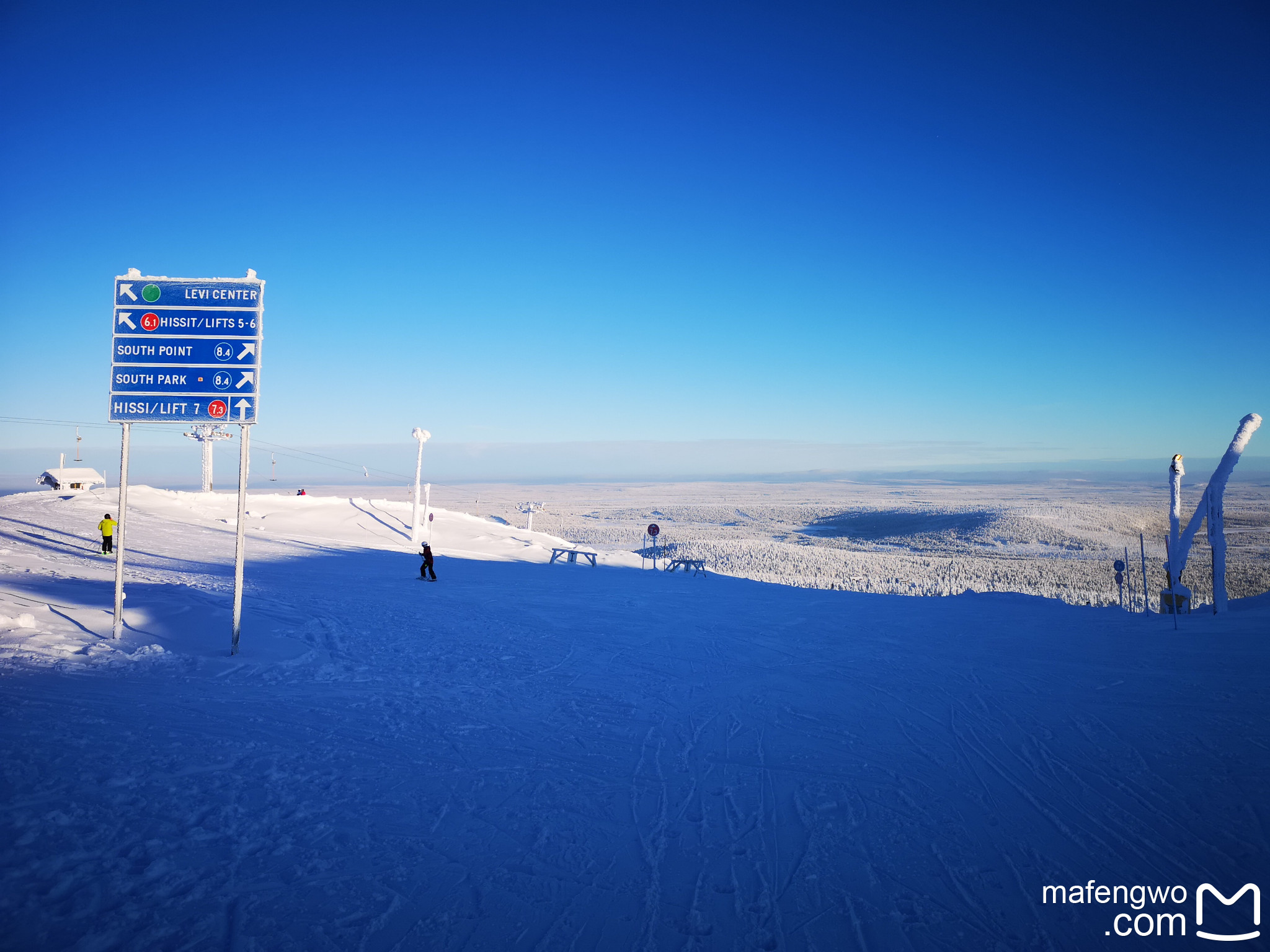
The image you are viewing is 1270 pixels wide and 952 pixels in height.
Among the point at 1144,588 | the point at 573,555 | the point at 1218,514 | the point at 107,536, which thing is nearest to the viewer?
the point at 1218,514

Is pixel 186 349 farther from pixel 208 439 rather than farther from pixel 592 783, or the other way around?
pixel 208 439

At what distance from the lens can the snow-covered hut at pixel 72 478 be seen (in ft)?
142

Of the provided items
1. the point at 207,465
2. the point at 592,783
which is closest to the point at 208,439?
the point at 207,465

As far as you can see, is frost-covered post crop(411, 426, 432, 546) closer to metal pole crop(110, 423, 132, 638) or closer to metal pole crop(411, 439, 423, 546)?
metal pole crop(411, 439, 423, 546)

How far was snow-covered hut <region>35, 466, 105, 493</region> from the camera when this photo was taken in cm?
4328

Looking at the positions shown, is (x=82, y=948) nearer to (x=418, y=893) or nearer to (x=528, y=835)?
(x=418, y=893)

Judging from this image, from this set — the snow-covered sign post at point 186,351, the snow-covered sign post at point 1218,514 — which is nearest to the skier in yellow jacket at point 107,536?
the snow-covered sign post at point 186,351

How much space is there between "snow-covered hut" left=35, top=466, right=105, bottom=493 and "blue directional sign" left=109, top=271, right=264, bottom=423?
44.2 metres

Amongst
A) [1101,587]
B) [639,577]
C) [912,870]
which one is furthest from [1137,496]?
[912,870]

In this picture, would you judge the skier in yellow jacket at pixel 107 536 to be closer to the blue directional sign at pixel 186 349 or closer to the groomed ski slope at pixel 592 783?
the groomed ski slope at pixel 592 783

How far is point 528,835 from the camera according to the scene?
488 cm

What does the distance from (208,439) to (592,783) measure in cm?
3919

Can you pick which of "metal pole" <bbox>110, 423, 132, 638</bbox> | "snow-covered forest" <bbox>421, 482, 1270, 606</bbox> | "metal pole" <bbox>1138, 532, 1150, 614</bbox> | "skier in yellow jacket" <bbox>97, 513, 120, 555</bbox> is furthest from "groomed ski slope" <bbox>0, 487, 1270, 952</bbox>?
"snow-covered forest" <bbox>421, 482, 1270, 606</bbox>

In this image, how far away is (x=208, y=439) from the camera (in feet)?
120
